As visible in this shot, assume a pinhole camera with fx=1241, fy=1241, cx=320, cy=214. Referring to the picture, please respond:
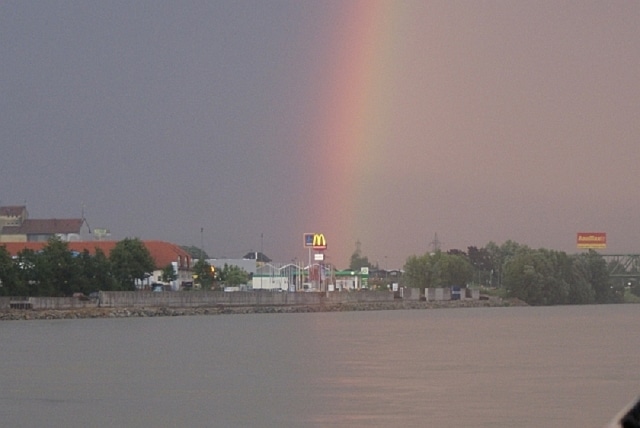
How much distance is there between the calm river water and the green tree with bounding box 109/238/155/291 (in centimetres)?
7652

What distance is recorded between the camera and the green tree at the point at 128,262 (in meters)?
142

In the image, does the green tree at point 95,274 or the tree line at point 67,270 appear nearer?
the tree line at point 67,270

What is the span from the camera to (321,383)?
3669cm

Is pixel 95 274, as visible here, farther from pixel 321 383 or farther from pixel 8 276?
pixel 321 383

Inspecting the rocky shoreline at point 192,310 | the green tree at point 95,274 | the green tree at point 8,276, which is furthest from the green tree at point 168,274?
the green tree at point 8,276

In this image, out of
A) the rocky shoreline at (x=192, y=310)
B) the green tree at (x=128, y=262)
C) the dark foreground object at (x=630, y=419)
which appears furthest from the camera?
the green tree at (x=128, y=262)

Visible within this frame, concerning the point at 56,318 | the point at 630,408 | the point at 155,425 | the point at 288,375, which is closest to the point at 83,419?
the point at 155,425

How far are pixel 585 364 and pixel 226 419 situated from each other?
71.8 feet

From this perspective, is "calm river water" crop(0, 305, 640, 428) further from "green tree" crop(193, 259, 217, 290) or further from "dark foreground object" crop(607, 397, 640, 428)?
"green tree" crop(193, 259, 217, 290)

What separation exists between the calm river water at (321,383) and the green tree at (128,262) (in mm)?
76520

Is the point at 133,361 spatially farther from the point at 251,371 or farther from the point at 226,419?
the point at 226,419

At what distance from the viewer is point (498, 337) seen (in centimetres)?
7238

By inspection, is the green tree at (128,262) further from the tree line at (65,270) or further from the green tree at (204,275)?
the green tree at (204,275)

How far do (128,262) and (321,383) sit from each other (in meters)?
109
